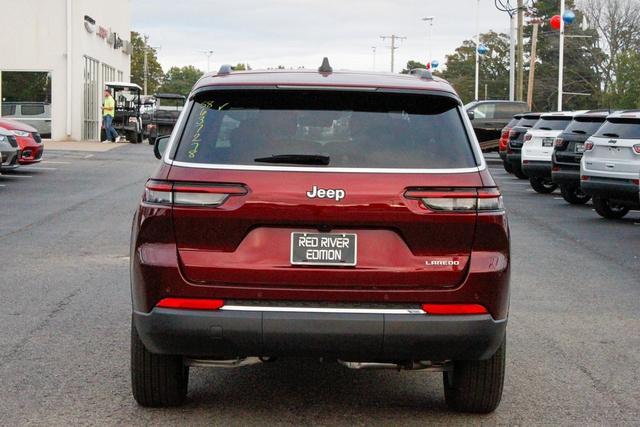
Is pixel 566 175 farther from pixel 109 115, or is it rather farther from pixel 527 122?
pixel 109 115

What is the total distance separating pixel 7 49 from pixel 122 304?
35.5 m

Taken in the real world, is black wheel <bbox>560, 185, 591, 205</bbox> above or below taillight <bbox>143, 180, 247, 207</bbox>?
below

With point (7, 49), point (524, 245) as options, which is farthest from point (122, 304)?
point (7, 49)

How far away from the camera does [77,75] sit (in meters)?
43.1

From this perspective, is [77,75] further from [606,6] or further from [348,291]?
[606,6]

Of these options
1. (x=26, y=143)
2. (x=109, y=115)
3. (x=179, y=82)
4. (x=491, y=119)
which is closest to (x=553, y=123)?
(x=26, y=143)

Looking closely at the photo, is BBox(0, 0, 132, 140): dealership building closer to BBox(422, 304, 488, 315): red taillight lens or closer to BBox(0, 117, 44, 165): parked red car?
BBox(0, 117, 44, 165): parked red car

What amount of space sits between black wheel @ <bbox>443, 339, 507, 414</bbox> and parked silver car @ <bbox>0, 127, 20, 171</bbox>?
17998 millimetres

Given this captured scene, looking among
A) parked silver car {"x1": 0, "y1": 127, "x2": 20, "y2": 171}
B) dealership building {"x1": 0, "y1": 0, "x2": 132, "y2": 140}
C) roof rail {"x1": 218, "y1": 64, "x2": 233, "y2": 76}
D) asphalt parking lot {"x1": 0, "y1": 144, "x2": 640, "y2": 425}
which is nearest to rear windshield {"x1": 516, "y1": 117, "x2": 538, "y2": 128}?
parked silver car {"x1": 0, "y1": 127, "x2": 20, "y2": 171}

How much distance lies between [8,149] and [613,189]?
12.1 m

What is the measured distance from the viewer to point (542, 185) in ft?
80.0

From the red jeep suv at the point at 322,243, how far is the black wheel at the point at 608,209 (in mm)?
13410

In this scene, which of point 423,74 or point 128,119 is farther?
point 128,119

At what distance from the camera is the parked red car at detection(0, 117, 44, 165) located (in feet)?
76.3
